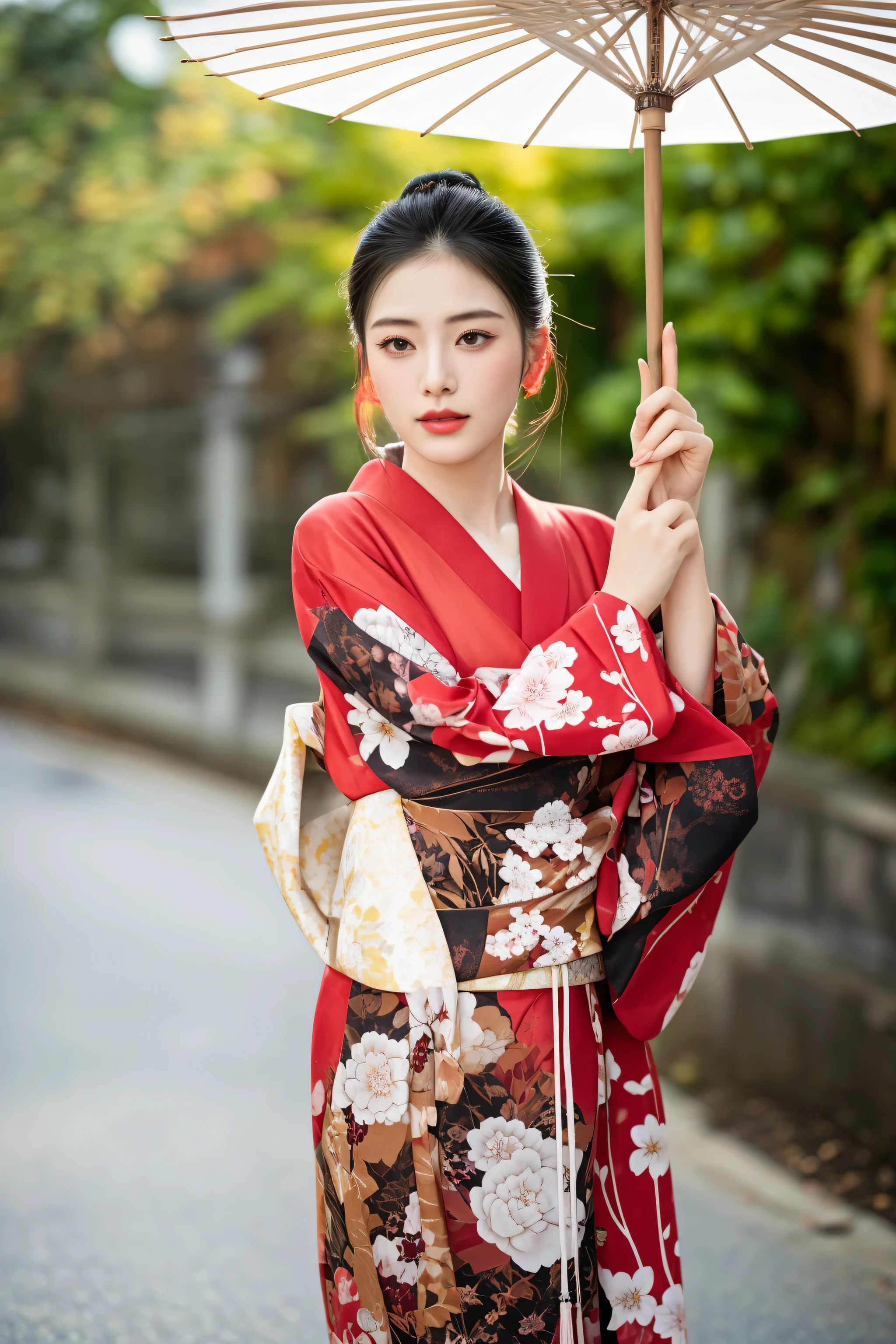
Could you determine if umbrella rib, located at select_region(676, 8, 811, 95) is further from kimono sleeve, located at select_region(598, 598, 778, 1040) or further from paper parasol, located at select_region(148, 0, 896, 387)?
kimono sleeve, located at select_region(598, 598, 778, 1040)

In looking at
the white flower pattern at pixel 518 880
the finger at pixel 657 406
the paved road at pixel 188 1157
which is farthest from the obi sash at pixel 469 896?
the paved road at pixel 188 1157

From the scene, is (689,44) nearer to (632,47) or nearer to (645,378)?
(632,47)

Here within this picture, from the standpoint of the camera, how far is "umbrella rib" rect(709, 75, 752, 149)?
6.21ft

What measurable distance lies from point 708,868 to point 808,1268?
1915 millimetres

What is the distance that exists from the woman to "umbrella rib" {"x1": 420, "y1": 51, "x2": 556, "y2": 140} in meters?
0.22

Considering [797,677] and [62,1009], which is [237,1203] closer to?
[62,1009]

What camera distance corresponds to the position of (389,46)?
1.80 metres

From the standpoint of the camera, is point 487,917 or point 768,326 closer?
point 487,917

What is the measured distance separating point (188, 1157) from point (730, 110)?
10.5ft

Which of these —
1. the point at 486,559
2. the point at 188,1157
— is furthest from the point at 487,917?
the point at 188,1157

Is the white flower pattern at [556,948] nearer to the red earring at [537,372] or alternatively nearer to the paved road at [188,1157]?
the red earring at [537,372]

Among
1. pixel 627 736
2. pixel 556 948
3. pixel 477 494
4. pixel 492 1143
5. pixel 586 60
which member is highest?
pixel 586 60

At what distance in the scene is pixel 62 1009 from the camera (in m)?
4.86

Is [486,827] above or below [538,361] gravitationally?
below
